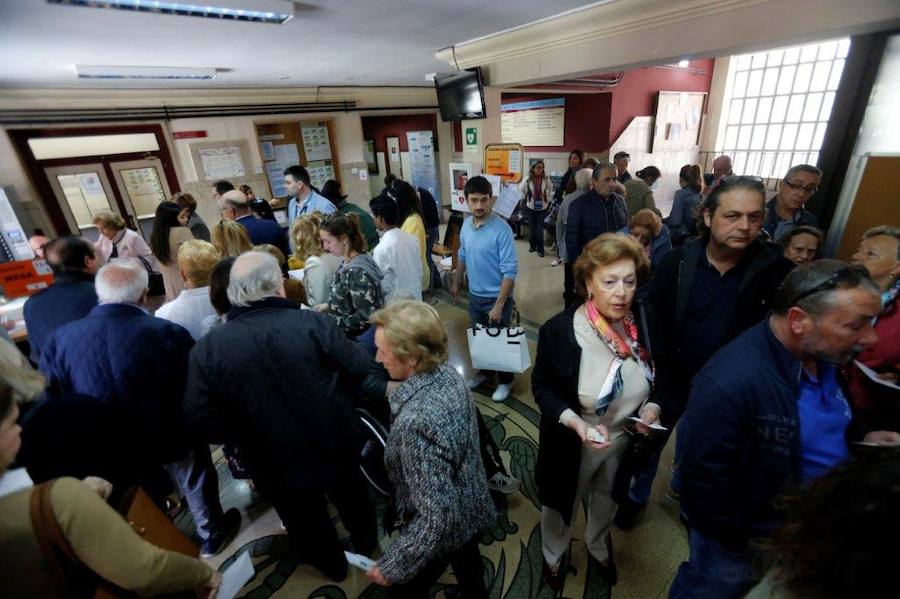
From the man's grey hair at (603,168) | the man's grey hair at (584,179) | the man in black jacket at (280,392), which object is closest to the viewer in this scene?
the man in black jacket at (280,392)

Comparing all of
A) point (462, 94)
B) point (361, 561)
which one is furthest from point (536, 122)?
point (361, 561)

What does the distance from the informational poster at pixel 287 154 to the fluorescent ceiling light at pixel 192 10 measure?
498cm

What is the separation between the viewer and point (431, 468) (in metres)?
1.08

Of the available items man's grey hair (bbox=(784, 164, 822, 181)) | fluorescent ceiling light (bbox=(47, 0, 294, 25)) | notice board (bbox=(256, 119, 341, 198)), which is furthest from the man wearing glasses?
notice board (bbox=(256, 119, 341, 198))

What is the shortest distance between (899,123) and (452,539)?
3845 mm

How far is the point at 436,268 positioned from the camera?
17.3 ft

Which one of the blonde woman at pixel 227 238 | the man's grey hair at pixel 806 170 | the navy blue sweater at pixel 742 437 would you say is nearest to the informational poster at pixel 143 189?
the blonde woman at pixel 227 238

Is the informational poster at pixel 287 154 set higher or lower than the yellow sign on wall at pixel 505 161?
higher

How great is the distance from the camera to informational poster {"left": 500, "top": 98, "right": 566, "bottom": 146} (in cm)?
823

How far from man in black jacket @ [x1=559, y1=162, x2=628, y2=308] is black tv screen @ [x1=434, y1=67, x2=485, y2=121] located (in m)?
1.76

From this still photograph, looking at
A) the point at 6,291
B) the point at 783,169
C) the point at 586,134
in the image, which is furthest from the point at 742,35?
the point at 783,169

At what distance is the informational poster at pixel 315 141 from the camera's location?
734 cm

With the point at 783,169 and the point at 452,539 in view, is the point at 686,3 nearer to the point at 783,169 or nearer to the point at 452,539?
the point at 452,539

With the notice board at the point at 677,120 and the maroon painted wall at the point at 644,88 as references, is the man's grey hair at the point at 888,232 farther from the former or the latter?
the notice board at the point at 677,120
